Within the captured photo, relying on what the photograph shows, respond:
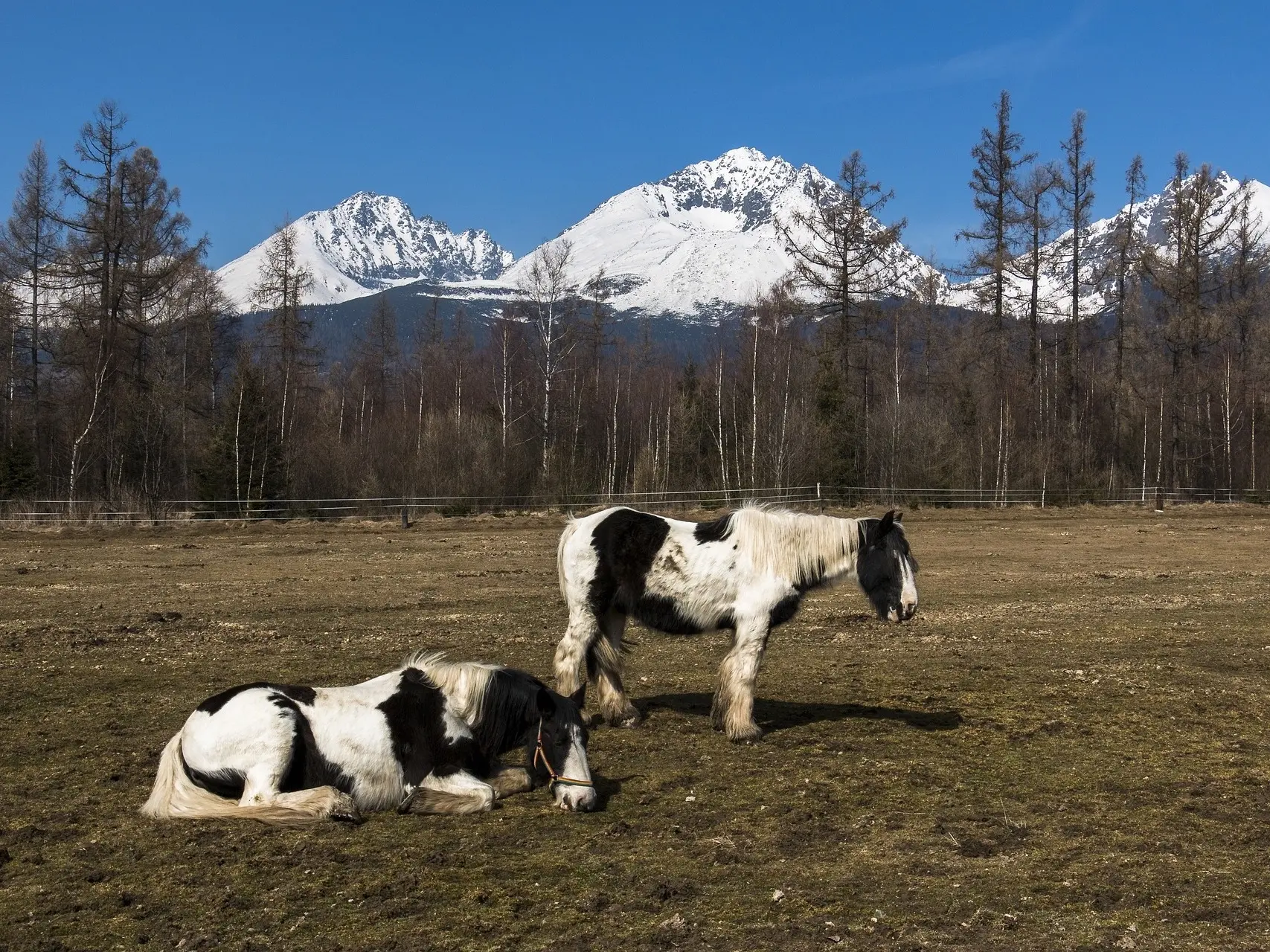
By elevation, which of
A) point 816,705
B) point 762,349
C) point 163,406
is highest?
point 762,349

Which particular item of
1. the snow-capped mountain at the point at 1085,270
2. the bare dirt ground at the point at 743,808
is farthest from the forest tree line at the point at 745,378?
the bare dirt ground at the point at 743,808

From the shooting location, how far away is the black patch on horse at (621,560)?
26.0 ft

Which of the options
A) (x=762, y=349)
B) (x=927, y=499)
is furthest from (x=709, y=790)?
(x=762, y=349)

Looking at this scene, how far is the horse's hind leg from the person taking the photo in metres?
8.02

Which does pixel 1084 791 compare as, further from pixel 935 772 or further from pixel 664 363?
pixel 664 363

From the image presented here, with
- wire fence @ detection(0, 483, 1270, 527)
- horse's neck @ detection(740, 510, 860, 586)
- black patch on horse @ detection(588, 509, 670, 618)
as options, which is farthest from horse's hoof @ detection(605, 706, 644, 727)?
wire fence @ detection(0, 483, 1270, 527)

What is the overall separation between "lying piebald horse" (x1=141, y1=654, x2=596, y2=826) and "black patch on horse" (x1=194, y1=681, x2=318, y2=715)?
0.5 inches

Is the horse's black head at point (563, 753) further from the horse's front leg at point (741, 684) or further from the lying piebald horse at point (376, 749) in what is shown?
the horse's front leg at point (741, 684)

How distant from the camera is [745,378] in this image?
148 ft

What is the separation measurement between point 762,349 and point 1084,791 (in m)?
39.6

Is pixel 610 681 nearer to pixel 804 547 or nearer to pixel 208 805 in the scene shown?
pixel 804 547

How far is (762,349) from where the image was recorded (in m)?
45.0

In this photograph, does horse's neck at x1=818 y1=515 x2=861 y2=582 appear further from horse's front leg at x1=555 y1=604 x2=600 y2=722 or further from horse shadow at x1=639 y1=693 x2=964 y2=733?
horse's front leg at x1=555 y1=604 x2=600 y2=722

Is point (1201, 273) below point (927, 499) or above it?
above
